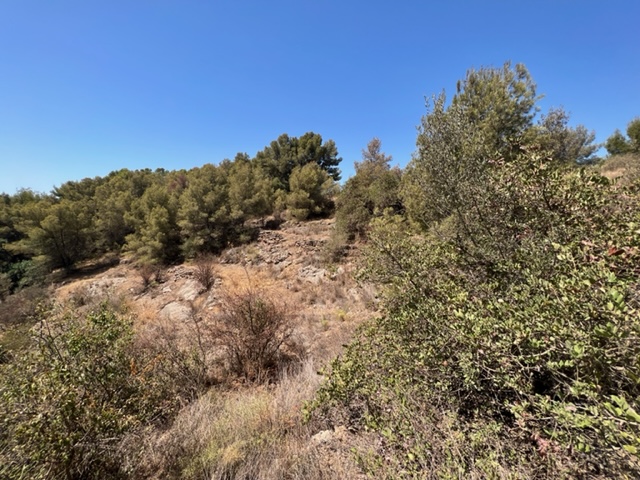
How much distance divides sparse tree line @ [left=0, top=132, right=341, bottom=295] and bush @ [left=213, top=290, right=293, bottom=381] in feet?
31.4

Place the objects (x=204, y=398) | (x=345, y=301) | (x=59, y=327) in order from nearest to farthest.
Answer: (x=59, y=327) < (x=204, y=398) < (x=345, y=301)

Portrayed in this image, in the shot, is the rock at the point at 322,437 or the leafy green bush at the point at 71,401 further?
the rock at the point at 322,437

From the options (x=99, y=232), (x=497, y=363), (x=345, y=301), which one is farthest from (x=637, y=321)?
(x=99, y=232)

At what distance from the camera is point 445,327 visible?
6.09 feet

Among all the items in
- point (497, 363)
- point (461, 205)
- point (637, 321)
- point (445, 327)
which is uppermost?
point (461, 205)

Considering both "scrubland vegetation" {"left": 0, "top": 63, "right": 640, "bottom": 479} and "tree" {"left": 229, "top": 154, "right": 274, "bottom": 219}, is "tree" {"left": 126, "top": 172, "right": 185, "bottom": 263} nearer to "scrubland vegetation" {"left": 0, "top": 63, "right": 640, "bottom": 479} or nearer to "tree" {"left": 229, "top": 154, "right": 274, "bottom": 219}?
"tree" {"left": 229, "top": 154, "right": 274, "bottom": 219}

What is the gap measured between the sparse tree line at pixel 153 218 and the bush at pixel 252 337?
31.4ft

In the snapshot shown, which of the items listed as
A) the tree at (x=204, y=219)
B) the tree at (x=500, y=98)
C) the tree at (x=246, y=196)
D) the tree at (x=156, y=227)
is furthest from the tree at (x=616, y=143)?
the tree at (x=156, y=227)

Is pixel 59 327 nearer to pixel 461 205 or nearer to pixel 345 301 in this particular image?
pixel 461 205

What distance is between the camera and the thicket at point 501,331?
3.93 ft

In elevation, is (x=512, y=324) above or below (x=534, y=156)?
below

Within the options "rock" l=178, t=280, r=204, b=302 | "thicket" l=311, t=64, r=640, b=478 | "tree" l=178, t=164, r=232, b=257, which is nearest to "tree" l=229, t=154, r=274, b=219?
"tree" l=178, t=164, r=232, b=257

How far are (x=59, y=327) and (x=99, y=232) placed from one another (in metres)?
19.3

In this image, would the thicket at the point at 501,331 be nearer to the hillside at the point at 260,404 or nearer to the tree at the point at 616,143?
the hillside at the point at 260,404
